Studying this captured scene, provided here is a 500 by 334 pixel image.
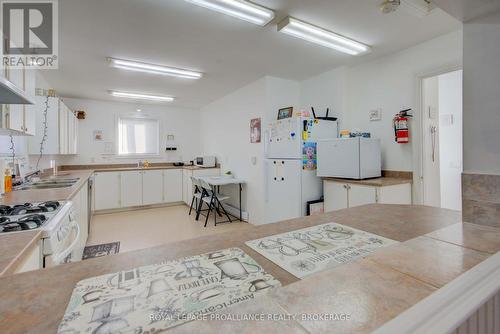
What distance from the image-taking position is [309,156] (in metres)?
3.28

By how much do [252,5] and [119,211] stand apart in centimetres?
481

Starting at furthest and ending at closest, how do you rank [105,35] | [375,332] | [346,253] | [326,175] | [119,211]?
[119,211] < [326,175] < [105,35] < [346,253] < [375,332]

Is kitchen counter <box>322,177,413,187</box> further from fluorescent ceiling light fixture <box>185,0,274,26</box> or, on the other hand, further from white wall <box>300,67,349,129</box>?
fluorescent ceiling light fixture <box>185,0,274,26</box>

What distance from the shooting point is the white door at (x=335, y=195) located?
286 centimetres

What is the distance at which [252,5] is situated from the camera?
1.91m

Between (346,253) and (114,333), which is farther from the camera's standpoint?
(346,253)

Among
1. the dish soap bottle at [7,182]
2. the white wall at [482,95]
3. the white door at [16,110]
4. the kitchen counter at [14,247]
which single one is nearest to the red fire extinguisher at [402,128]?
the white wall at [482,95]

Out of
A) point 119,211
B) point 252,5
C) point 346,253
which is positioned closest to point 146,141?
point 119,211

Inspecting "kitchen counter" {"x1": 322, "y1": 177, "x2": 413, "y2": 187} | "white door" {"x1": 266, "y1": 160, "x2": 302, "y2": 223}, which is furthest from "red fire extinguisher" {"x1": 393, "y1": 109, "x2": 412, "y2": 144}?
"white door" {"x1": 266, "y1": 160, "x2": 302, "y2": 223}

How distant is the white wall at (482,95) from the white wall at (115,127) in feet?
18.9

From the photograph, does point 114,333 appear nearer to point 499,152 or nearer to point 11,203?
point 499,152

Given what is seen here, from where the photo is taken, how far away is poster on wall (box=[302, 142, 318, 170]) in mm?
3234

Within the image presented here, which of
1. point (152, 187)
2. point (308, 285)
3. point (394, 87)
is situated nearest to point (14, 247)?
point (308, 285)

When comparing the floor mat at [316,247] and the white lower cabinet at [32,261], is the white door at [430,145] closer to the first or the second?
the floor mat at [316,247]
